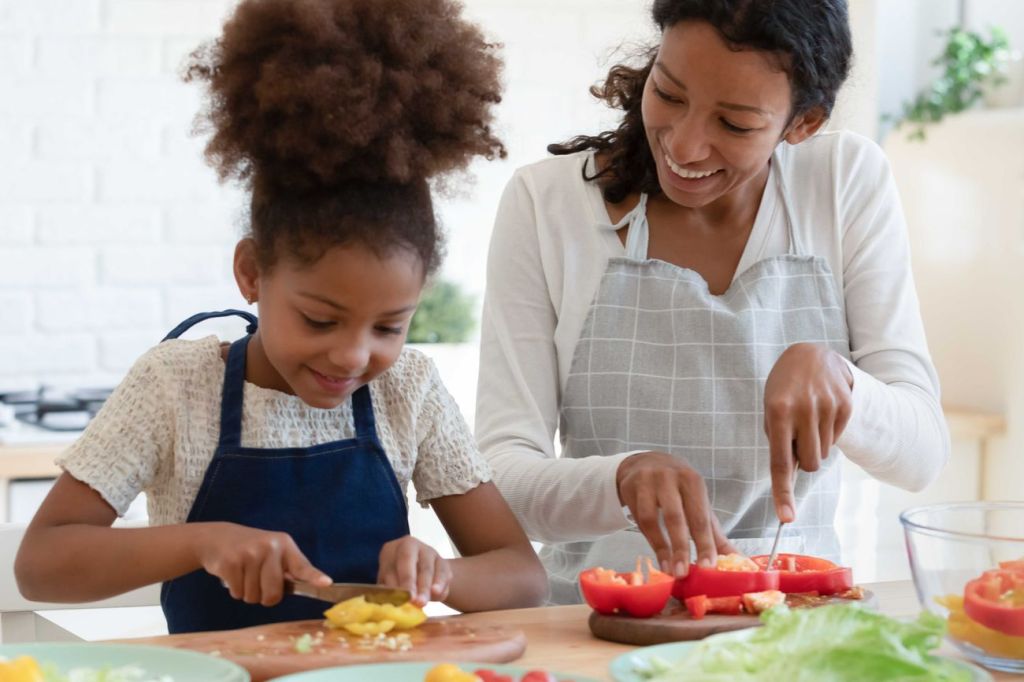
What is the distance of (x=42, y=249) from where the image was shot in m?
2.97

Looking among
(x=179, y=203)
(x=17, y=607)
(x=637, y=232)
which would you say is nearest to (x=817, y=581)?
(x=637, y=232)

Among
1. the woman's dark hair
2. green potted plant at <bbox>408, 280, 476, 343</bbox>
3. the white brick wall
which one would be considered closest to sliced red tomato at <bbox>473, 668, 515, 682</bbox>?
the woman's dark hair

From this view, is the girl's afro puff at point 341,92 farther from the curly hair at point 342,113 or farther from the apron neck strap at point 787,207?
the apron neck strap at point 787,207

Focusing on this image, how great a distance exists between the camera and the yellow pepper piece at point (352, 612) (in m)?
1.13

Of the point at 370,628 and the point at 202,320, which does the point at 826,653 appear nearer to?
the point at 370,628

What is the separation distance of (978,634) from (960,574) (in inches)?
2.2

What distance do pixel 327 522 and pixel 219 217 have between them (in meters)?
1.86

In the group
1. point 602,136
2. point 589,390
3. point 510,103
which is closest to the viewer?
point 589,390

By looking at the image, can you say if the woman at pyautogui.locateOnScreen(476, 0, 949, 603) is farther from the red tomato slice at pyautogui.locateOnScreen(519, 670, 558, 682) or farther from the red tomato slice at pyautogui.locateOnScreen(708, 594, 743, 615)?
the red tomato slice at pyautogui.locateOnScreen(519, 670, 558, 682)

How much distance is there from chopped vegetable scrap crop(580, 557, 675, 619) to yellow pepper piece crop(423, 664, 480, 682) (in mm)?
234

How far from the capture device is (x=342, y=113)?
1.26m

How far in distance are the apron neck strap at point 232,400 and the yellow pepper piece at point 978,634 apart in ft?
2.23

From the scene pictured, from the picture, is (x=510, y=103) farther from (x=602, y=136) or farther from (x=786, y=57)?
(x=786, y=57)

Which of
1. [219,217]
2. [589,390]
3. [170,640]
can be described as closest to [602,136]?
[589,390]
